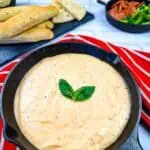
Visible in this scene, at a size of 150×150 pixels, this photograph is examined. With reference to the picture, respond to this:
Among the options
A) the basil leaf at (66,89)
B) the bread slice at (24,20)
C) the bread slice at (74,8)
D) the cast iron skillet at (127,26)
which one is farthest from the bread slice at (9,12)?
the basil leaf at (66,89)

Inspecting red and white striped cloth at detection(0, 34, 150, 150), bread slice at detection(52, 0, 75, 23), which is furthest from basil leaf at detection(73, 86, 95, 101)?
bread slice at detection(52, 0, 75, 23)

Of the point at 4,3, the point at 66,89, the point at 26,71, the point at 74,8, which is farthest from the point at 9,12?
the point at 66,89

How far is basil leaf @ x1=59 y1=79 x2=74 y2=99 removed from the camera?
0.83 metres

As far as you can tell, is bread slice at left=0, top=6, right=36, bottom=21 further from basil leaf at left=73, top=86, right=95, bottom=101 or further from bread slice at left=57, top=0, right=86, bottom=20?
basil leaf at left=73, top=86, right=95, bottom=101

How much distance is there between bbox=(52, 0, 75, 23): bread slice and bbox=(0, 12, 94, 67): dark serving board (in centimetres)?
1

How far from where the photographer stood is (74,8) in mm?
1269

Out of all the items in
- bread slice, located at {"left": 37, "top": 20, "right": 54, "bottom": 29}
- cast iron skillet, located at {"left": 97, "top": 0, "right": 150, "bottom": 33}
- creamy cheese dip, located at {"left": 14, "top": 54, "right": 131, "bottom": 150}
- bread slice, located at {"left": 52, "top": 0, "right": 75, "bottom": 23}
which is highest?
creamy cheese dip, located at {"left": 14, "top": 54, "right": 131, "bottom": 150}

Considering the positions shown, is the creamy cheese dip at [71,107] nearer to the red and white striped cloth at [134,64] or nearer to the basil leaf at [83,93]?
the basil leaf at [83,93]

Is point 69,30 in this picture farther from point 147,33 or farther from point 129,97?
point 129,97

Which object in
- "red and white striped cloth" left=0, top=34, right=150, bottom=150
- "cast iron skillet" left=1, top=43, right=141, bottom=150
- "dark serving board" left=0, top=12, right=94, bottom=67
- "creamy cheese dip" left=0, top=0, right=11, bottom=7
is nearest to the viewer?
"cast iron skillet" left=1, top=43, right=141, bottom=150

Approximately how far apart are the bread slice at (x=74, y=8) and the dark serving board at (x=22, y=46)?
0.07ft

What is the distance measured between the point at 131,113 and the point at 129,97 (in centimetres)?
5

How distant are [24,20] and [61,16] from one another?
15cm

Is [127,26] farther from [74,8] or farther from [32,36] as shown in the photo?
[32,36]
